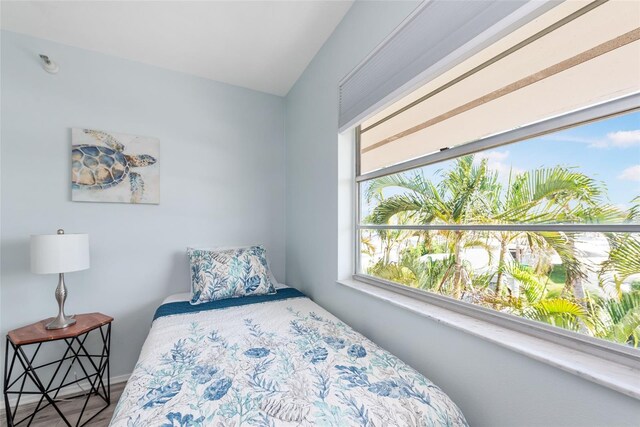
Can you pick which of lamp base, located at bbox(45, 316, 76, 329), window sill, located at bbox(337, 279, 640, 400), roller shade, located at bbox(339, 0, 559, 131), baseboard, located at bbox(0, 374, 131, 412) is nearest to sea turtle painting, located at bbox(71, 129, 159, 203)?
lamp base, located at bbox(45, 316, 76, 329)

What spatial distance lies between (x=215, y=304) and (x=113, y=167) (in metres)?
1.41

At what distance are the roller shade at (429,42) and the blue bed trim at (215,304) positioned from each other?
4.74ft

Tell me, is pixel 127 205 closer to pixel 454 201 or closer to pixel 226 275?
pixel 226 275

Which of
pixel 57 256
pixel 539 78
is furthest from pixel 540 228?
pixel 57 256

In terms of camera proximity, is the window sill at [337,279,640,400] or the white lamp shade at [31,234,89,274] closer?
the window sill at [337,279,640,400]

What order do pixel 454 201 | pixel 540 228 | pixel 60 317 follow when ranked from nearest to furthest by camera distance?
1. pixel 540 228
2. pixel 454 201
3. pixel 60 317

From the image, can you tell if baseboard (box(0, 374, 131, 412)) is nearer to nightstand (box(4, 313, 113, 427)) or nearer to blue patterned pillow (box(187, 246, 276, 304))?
nightstand (box(4, 313, 113, 427))

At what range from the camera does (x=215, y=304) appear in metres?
1.94

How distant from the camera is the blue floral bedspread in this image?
0.81 meters

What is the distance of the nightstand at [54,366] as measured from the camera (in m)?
1.63

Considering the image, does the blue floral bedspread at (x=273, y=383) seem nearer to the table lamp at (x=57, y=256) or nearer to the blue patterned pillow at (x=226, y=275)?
the blue patterned pillow at (x=226, y=275)

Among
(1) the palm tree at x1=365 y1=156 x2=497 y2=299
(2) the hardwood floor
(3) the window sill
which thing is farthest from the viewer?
(2) the hardwood floor

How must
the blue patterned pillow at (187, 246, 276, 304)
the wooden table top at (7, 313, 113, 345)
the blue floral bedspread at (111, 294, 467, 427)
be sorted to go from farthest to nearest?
the blue patterned pillow at (187, 246, 276, 304)
the wooden table top at (7, 313, 113, 345)
the blue floral bedspread at (111, 294, 467, 427)

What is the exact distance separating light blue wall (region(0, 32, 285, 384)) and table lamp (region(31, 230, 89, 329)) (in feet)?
1.11
